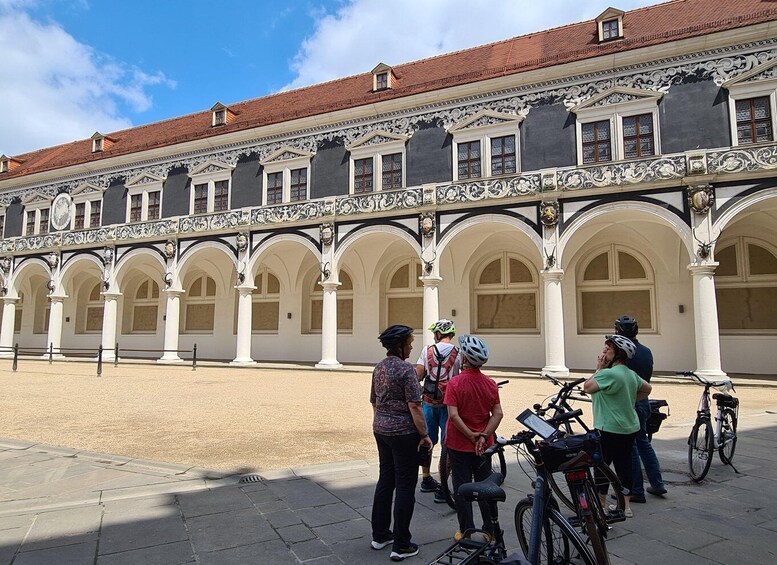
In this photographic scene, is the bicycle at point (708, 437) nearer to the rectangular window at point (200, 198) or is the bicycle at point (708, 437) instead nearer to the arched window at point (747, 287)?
the arched window at point (747, 287)

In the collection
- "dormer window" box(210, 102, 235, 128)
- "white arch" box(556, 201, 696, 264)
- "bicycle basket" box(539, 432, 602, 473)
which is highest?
"dormer window" box(210, 102, 235, 128)

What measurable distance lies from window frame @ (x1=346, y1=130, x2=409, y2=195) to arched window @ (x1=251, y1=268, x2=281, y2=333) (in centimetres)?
770

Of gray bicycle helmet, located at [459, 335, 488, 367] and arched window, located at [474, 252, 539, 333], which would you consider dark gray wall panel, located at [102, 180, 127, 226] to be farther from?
gray bicycle helmet, located at [459, 335, 488, 367]

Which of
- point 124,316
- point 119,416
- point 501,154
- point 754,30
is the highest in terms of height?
point 754,30

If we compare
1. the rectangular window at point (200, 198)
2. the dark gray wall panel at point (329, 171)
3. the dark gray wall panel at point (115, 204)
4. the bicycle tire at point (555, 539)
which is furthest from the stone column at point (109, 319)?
the bicycle tire at point (555, 539)

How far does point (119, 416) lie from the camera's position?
955 cm

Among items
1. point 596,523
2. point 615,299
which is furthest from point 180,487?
point 615,299

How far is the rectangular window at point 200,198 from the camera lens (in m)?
24.4

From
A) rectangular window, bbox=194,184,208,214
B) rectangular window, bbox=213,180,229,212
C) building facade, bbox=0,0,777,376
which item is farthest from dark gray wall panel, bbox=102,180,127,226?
rectangular window, bbox=213,180,229,212

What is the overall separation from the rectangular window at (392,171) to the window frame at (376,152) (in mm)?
107

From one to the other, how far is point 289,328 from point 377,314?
15.7 ft

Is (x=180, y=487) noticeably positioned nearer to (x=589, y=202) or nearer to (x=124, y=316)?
(x=589, y=202)

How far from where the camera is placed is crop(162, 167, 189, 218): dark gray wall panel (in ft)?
81.2

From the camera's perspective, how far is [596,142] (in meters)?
17.7
